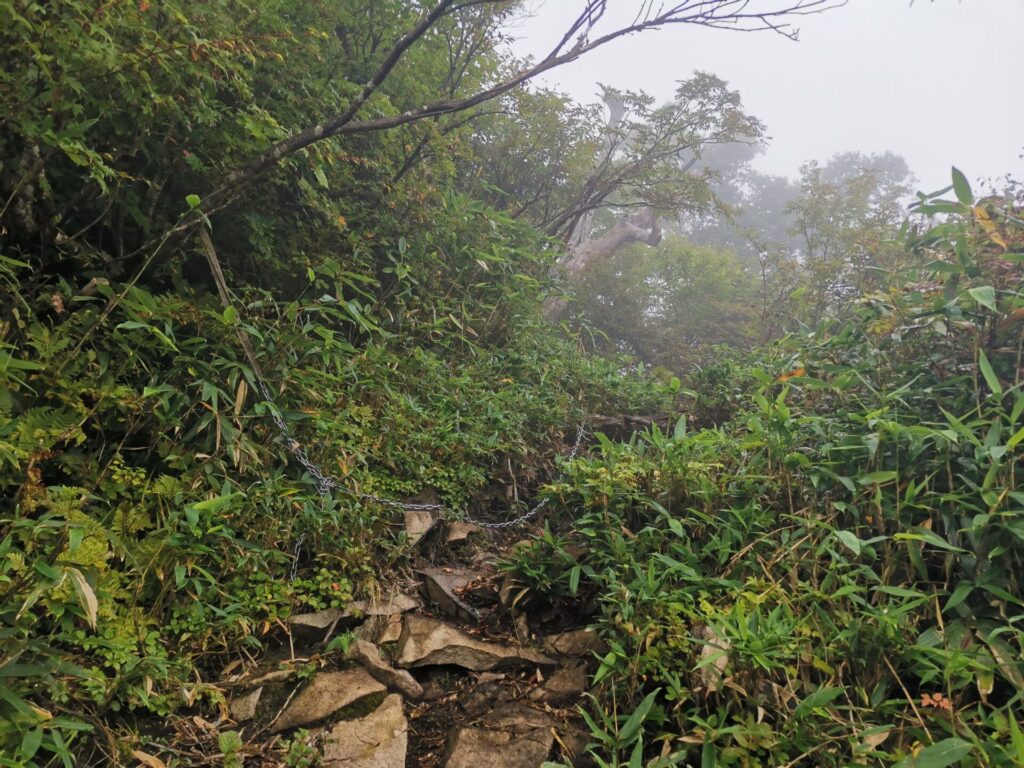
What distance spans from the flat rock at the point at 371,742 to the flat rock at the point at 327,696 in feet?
0.27

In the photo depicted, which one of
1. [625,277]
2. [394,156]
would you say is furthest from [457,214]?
[625,277]

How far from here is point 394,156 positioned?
198 inches

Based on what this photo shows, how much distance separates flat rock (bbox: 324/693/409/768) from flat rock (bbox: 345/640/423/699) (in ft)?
0.47

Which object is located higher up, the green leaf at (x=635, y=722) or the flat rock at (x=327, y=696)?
the green leaf at (x=635, y=722)

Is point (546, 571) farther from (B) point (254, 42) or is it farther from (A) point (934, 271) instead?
(B) point (254, 42)

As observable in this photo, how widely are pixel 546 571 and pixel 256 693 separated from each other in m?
1.40

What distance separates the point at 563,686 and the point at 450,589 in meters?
0.92

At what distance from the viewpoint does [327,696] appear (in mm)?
2203

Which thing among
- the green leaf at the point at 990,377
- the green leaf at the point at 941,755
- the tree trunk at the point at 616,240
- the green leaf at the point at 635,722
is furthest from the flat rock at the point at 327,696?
the tree trunk at the point at 616,240

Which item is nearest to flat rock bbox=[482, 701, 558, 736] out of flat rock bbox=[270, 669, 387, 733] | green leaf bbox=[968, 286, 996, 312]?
flat rock bbox=[270, 669, 387, 733]

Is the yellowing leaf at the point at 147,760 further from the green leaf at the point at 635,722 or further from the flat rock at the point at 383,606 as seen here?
the green leaf at the point at 635,722

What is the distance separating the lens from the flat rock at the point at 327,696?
212 centimetres

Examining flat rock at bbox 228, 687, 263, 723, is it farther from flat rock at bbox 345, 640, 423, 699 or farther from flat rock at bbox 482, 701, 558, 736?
flat rock at bbox 482, 701, 558, 736

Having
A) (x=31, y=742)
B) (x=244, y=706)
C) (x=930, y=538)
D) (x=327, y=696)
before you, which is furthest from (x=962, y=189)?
(x=31, y=742)
